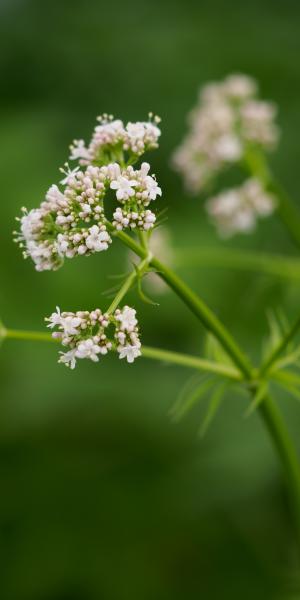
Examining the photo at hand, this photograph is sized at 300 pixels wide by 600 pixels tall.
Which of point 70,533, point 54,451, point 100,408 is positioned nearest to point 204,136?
point 100,408

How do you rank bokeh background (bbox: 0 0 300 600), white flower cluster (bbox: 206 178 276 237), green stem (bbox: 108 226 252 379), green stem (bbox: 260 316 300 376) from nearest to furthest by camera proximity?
green stem (bbox: 108 226 252 379), green stem (bbox: 260 316 300 376), white flower cluster (bbox: 206 178 276 237), bokeh background (bbox: 0 0 300 600)

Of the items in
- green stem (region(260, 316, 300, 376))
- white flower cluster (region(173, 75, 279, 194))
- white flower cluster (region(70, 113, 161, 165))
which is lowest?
green stem (region(260, 316, 300, 376))

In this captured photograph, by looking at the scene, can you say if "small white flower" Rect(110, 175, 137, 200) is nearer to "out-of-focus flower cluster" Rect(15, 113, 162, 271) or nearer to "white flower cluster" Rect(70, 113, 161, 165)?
"out-of-focus flower cluster" Rect(15, 113, 162, 271)

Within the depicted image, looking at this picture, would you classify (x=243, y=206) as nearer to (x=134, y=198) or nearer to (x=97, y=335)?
(x=134, y=198)

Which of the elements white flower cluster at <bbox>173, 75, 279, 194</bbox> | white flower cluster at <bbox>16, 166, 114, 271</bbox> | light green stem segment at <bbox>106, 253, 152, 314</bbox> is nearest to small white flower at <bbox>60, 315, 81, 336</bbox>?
light green stem segment at <bbox>106, 253, 152, 314</bbox>

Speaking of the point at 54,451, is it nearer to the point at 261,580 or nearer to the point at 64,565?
the point at 64,565

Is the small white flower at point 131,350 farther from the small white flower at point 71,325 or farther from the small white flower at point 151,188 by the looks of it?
the small white flower at point 151,188

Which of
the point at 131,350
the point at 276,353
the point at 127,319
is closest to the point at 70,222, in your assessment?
the point at 127,319
